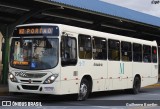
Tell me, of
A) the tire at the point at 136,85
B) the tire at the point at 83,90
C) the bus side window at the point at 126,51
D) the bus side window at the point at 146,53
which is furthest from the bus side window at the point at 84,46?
the bus side window at the point at 146,53

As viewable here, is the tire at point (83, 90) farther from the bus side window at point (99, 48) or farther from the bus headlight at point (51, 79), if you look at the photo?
the bus headlight at point (51, 79)

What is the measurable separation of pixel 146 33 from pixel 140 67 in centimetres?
1573

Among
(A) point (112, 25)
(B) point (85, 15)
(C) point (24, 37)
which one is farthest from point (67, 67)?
(A) point (112, 25)

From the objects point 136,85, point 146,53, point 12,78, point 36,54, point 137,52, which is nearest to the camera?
point 36,54

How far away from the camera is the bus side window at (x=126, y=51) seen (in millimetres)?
18703

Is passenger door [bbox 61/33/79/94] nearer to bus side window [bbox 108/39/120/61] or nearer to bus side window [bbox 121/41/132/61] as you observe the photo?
bus side window [bbox 108/39/120/61]

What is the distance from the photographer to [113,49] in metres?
17.8

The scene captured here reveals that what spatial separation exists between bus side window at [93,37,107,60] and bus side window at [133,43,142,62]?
3153mm

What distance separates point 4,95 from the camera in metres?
17.4

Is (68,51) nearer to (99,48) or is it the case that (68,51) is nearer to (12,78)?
(12,78)

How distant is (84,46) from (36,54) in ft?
6.94

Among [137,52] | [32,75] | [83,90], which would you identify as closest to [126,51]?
[137,52]

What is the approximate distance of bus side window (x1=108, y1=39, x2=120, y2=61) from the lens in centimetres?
1753

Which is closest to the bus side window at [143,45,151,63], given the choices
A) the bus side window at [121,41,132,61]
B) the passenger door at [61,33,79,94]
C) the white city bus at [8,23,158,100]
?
the bus side window at [121,41,132,61]
